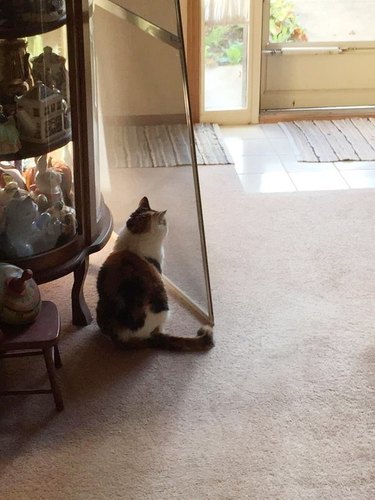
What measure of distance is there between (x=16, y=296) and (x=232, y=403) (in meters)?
0.63

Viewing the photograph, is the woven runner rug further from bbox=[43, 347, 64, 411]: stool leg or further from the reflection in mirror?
bbox=[43, 347, 64, 411]: stool leg

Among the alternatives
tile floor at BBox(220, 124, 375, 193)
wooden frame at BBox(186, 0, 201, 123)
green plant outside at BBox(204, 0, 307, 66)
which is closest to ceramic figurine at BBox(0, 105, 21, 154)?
tile floor at BBox(220, 124, 375, 193)

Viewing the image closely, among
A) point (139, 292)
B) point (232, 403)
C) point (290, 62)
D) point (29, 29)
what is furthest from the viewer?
point (290, 62)

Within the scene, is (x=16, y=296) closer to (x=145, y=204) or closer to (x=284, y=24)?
(x=145, y=204)

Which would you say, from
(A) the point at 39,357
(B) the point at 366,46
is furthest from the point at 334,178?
(A) the point at 39,357

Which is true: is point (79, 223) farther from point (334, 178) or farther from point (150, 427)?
point (334, 178)

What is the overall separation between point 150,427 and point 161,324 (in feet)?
1.21

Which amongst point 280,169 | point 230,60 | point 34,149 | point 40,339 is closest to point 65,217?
Answer: point 34,149

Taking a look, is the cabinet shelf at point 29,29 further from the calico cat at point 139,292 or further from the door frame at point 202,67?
the door frame at point 202,67

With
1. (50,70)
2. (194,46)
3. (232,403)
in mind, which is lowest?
(232,403)

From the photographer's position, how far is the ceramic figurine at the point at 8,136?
2.02 m

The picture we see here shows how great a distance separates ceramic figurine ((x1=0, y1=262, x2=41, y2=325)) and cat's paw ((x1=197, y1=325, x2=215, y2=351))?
0.52 m

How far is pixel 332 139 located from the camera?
12.5 ft

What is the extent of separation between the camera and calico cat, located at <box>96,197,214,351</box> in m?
2.20
